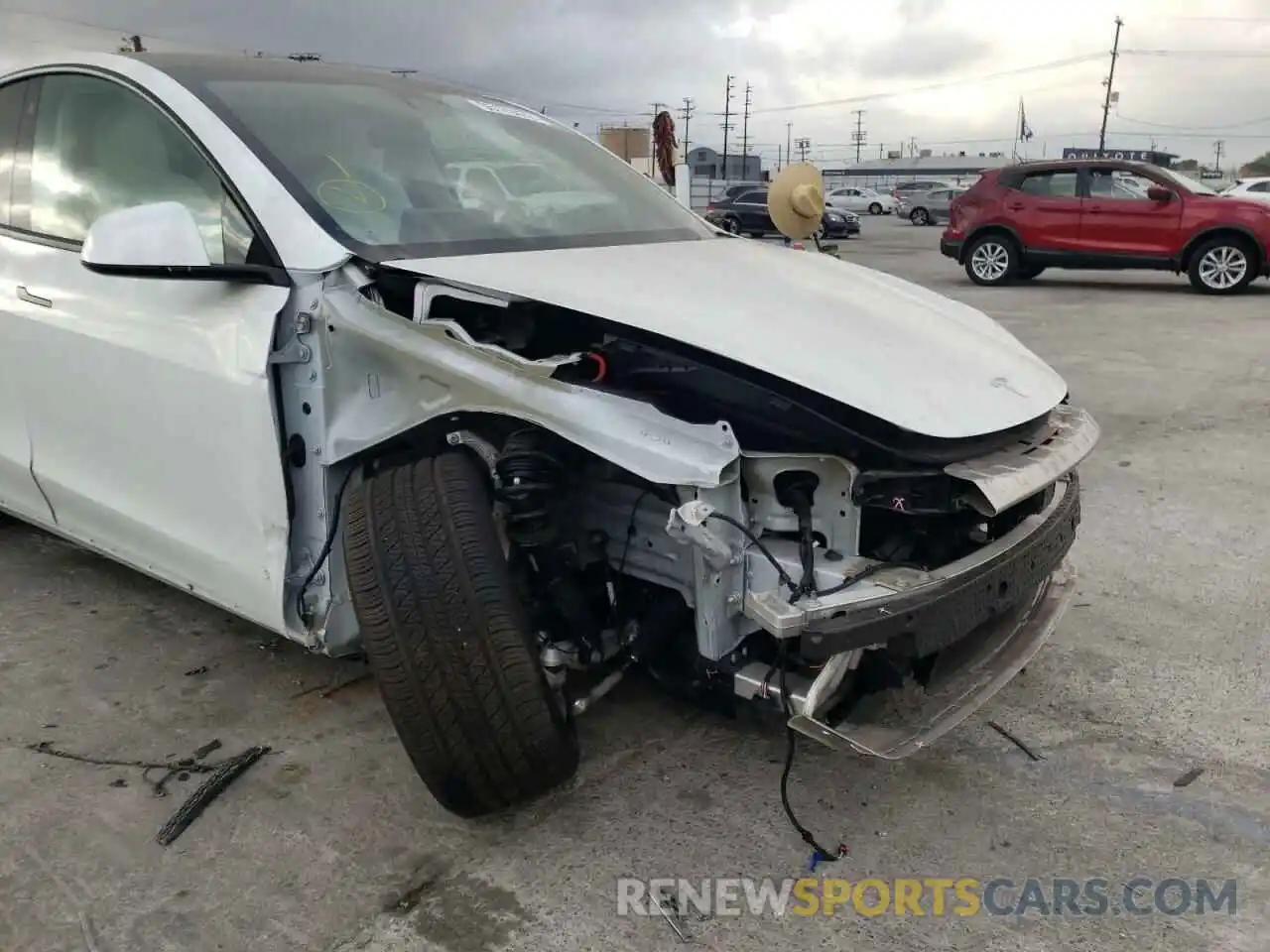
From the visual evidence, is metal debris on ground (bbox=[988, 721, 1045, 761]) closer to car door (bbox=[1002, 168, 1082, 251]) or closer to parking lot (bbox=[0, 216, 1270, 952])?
parking lot (bbox=[0, 216, 1270, 952])

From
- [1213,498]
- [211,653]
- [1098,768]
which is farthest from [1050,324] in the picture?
[211,653]

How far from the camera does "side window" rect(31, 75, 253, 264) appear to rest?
105 inches

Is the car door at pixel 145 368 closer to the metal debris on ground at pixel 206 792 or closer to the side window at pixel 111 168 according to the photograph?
the side window at pixel 111 168

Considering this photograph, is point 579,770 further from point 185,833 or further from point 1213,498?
point 1213,498

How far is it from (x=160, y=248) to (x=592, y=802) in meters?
1.66

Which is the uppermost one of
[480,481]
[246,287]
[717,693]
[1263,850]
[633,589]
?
[246,287]

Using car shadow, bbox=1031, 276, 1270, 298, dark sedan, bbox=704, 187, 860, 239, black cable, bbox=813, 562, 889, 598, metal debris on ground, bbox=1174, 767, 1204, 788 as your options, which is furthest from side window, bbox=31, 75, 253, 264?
dark sedan, bbox=704, 187, 860, 239

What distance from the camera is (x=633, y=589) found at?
8.36 ft

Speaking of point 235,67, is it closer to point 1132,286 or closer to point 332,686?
point 332,686

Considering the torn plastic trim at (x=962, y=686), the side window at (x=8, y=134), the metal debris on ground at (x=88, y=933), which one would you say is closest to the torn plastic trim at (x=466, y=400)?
the torn plastic trim at (x=962, y=686)

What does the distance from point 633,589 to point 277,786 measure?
996 mm

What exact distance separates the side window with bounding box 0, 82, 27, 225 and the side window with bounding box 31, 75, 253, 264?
0.14 metres

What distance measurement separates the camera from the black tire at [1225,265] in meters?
11.9

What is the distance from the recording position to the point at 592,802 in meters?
2.48
